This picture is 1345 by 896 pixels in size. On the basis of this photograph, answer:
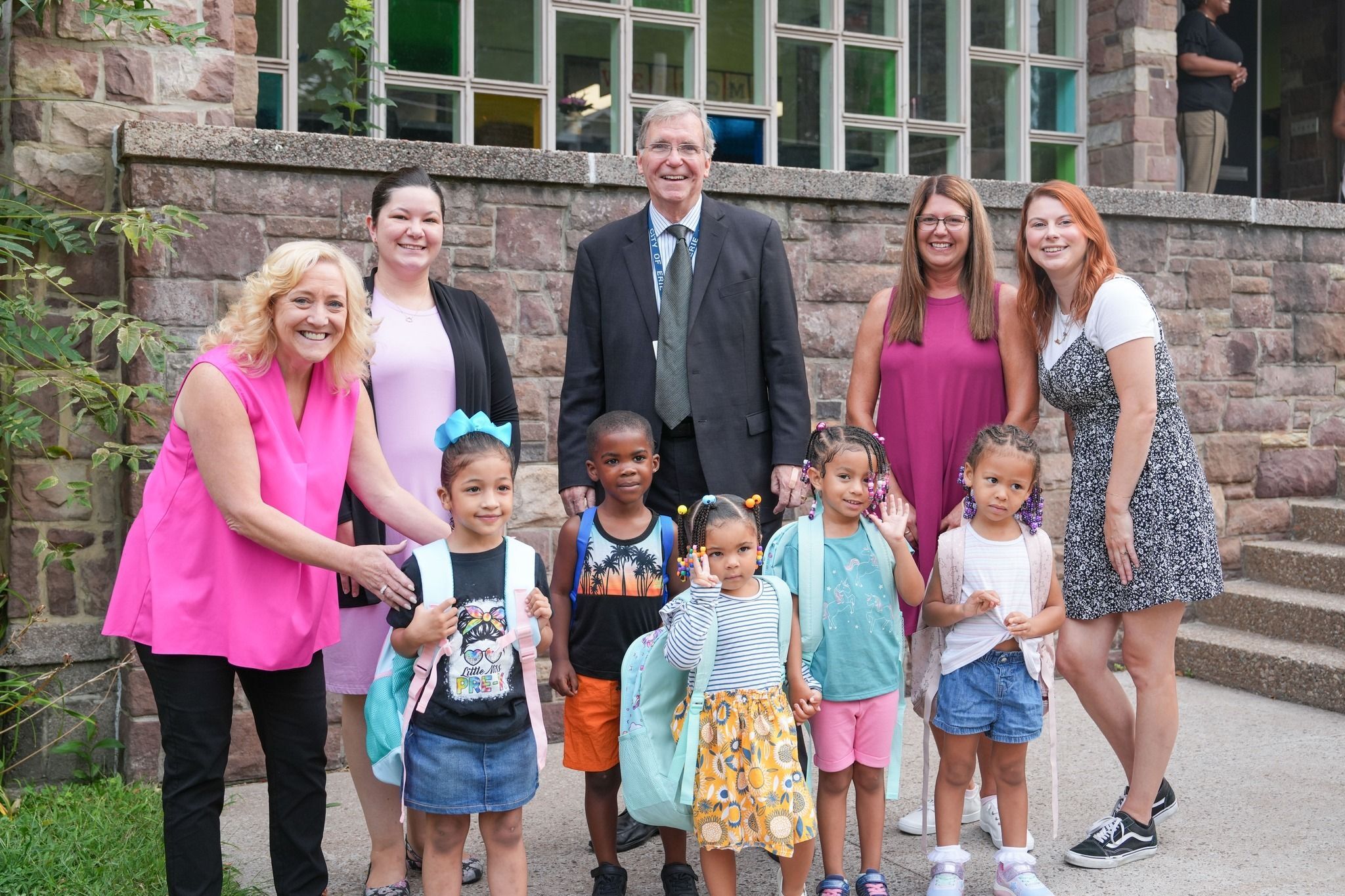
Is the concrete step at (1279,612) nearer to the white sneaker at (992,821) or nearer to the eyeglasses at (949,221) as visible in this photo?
the white sneaker at (992,821)

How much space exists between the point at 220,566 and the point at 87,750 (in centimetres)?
212

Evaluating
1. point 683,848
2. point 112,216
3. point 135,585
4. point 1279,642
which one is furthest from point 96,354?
point 1279,642

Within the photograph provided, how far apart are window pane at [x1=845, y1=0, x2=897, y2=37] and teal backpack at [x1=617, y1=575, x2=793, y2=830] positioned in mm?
5739

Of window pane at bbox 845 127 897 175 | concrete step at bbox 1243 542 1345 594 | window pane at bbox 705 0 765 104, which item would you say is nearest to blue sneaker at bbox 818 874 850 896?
concrete step at bbox 1243 542 1345 594

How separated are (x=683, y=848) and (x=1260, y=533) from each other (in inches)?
171

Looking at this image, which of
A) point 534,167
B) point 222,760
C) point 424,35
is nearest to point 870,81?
point 424,35

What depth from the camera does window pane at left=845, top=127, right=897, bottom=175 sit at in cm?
816

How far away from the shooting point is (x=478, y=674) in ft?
9.83

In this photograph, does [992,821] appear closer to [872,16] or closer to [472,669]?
[472,669]

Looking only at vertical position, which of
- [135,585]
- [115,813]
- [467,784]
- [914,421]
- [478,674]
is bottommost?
[115,813]

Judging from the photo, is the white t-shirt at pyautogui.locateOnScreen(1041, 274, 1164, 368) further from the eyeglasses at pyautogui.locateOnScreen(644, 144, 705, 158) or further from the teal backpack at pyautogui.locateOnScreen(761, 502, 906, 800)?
the eyeglasses at pyautogui.locateOnScreen(644, 144, 705, 158)

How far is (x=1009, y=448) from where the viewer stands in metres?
3.43

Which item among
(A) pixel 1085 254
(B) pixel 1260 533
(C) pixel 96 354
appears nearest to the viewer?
(A) pixel 1085 254

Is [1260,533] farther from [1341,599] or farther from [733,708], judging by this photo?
[733,708]
